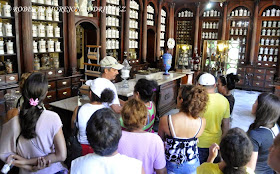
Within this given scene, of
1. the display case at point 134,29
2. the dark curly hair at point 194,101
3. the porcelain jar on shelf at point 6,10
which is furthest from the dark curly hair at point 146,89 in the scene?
the display case at point 134,29

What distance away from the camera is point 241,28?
30.1 ft

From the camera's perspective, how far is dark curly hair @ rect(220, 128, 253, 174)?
1.26 m

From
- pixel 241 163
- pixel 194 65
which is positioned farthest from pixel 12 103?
pixel 194 65

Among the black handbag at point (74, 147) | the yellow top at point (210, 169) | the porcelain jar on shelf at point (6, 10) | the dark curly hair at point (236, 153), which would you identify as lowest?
the black handbag at point (74, 147)

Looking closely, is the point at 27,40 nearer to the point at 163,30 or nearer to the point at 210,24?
the point at 163,30

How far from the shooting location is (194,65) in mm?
7516

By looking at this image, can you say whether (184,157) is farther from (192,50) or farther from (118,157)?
(192,50)

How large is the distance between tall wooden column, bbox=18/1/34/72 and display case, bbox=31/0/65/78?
0.53ft

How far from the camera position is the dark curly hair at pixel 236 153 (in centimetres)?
126

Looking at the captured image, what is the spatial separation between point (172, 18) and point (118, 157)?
8.92 m

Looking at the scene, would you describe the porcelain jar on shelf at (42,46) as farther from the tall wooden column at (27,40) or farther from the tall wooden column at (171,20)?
the tall wooden column at (171,20)

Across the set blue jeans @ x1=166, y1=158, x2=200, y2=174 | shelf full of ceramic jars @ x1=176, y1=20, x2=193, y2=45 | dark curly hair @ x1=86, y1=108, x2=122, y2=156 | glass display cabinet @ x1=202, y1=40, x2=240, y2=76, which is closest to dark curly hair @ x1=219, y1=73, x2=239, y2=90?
blue jeans @ x1=166, y1=158, x2=200, y2=174

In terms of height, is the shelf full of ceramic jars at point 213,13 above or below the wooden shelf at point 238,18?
above

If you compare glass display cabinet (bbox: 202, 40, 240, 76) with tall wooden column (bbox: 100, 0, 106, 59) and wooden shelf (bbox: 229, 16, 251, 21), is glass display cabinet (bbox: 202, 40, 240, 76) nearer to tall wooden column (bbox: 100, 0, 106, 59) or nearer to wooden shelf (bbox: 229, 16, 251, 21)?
wooden shelf (bbox: 229, 16, 251, 21)
